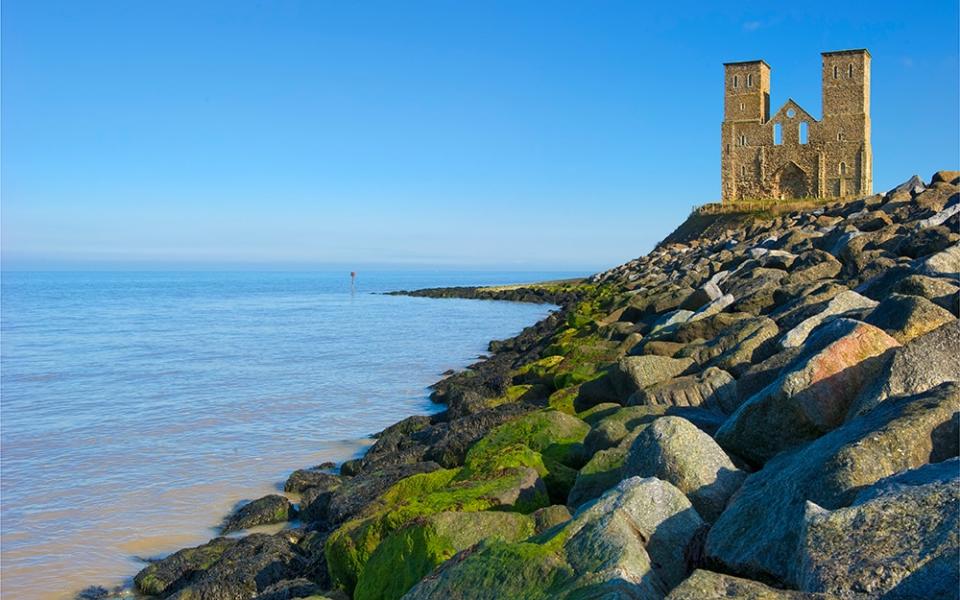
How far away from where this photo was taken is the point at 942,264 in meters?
7.61

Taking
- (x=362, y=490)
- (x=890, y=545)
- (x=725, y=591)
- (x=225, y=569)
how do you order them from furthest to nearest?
(x=362, y=490), (x=225, y=569), (x=890, y=545), (x=725, y=591)

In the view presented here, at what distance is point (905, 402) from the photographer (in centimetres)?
408

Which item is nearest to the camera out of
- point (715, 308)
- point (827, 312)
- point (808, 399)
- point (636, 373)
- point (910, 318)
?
point (808, 399)

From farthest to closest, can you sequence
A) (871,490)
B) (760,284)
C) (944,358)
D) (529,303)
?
(529,303) < (760,284) < (944,358) < (871,490)

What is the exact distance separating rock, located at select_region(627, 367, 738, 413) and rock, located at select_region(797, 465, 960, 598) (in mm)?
3463

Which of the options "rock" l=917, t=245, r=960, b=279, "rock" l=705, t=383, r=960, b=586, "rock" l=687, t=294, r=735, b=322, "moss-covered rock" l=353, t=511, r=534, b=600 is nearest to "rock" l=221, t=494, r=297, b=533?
"moss-covered rock" l=353, t=511, r=534, b=600

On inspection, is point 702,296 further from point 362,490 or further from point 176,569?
point 176,569

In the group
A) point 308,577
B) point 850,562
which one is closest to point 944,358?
point 850,562

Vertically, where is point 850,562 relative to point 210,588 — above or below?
above

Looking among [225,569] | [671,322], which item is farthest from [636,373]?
[225,569]

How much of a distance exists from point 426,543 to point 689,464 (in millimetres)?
1536

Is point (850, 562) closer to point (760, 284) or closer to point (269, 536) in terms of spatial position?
point (269, 536)

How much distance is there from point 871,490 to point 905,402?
100cm

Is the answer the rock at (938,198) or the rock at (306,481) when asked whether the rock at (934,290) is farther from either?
the rock at (938,198)
